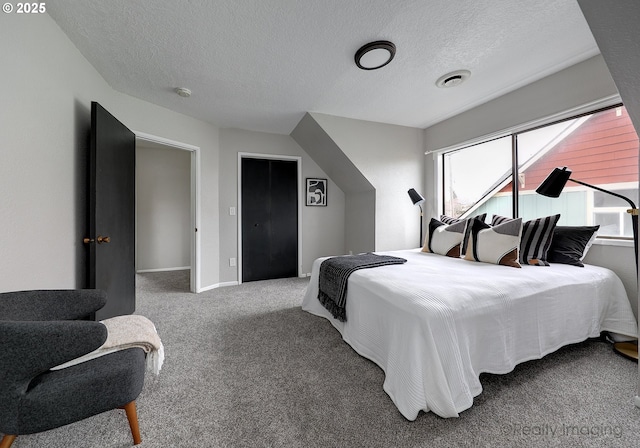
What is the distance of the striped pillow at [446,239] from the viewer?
2768 millimetres

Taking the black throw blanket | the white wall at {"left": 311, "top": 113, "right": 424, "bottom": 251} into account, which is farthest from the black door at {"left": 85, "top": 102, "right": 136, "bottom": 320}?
the white wall at {"left": 311, "top": 113, "right": 424, "bottom": 251}

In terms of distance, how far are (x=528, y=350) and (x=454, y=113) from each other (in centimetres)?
294

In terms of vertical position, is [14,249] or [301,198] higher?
[301,198]

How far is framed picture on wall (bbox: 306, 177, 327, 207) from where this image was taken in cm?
439

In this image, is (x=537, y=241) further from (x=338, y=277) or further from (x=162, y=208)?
(x=162, y=208)

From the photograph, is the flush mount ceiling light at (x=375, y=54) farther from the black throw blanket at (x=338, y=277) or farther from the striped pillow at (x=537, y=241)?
the striped pillow at (x=537, y=241)

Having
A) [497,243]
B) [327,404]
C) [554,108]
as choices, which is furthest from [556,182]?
[327,404]

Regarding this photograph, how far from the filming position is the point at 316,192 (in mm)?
4453

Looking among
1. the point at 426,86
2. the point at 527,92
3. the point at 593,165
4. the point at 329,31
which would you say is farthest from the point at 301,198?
the point at 593,165

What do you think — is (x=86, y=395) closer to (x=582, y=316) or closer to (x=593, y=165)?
(x=582, y=316)

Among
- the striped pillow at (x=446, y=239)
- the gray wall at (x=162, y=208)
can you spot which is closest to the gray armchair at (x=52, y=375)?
the striped pillow at (x=446, y=239)

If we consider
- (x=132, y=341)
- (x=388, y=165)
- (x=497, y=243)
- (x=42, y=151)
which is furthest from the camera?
(x=388, y=165)

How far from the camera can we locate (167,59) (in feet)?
6.93

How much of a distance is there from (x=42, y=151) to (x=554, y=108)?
4.19 m
